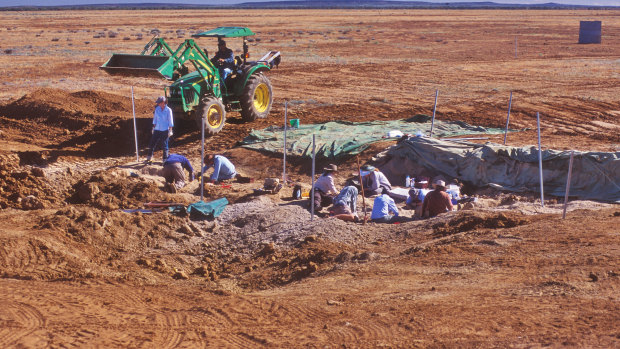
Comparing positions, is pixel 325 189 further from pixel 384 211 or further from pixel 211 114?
pixel 211 114

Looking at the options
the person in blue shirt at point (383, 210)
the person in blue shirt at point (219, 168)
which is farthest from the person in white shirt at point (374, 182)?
the person in blue shirt at point (219, 168)

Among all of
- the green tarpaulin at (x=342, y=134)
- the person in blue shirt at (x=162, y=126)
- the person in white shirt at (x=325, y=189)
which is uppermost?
the person in blue shirt at (x=162, y=126)

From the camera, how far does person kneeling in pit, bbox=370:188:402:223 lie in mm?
11117

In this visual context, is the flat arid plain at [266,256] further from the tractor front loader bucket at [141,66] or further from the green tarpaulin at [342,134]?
the tractor front loader bucket at [141,66]

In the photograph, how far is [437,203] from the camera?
1108 centimetres

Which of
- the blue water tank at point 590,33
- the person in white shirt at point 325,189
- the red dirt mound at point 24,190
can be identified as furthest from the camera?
the blue water tank at point 590,33

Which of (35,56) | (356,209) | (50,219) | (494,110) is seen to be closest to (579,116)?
(494,110)

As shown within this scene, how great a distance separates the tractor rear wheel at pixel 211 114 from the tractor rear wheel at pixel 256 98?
1188mm

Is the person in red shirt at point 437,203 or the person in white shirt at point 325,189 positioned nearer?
the person in red shirt at point 437,203

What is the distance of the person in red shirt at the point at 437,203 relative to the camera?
1109cm

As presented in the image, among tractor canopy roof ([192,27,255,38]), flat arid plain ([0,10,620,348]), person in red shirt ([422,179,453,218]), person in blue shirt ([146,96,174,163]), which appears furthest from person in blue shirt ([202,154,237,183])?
person in red shirt ([422,179,453,218])

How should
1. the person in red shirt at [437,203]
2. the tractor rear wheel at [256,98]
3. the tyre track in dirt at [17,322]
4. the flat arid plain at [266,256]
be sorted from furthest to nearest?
the tractor rear wheel at [256,98] → the person in red shirt at [437,203] → the flat arid plain at [266,256] → the tyre track in dirt at [17,322]

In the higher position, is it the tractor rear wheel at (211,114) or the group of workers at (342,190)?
the tractor rear wheel at (211,114)

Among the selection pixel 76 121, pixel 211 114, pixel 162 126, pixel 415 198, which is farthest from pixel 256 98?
pixel 415 198
